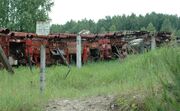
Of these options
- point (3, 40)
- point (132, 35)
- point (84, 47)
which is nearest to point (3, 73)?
point (3, 40)

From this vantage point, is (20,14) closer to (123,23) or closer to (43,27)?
(123,23)

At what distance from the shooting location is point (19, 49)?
17156 millimetres

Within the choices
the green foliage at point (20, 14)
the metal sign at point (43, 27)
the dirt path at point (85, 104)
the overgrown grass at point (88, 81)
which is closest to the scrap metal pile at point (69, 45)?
the overgrown grass at point (88, 81)

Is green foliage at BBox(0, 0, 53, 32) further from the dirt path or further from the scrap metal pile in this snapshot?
the dirt path

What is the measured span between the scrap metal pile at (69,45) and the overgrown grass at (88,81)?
2508 millimetres

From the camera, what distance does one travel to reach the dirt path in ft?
25.5

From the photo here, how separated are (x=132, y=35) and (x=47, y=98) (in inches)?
428

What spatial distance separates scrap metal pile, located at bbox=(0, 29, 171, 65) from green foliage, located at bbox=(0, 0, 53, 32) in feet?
66.2

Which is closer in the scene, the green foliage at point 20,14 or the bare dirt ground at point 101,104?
the bare dirt ground at point 101,104

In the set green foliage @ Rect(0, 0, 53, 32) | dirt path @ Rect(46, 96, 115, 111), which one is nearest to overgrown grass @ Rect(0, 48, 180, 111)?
dirt path @ Rect(46, 96, 115, 111)

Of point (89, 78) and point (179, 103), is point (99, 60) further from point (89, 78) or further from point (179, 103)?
point (179, 103)

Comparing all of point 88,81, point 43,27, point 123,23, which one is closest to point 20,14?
point 123,23

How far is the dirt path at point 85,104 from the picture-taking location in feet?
25.5

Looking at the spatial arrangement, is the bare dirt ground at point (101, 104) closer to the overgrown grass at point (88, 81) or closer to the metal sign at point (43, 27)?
the overgrown grass at point (88, 81)
